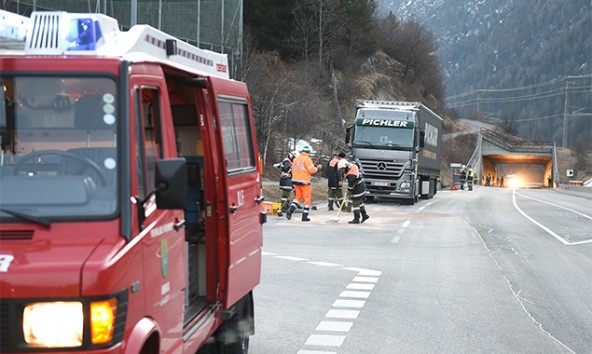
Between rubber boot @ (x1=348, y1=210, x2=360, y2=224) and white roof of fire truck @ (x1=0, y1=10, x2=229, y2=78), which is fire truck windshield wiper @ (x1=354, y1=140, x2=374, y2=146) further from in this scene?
white roof of fire truck @ (x1=0, y1=10, x2=229, y2=78)

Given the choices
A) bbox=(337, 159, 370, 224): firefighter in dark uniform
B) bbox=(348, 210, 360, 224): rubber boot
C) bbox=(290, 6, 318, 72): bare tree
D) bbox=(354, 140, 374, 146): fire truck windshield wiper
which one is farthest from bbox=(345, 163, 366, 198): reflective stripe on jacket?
bbox=(290, 6, 318, 72): bare tree

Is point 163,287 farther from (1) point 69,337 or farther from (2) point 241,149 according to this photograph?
(2) point 241,149

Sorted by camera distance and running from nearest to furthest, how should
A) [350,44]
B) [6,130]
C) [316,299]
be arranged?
[6,130] < [316,299] < [350,44]

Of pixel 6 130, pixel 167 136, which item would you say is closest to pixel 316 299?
pixel 167 136

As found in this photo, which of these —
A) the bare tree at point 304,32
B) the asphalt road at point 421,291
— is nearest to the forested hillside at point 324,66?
the bare tree at point 304,32

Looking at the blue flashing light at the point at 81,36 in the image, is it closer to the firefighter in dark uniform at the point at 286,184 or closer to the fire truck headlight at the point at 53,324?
the fire truck headlight at the point at 53,324

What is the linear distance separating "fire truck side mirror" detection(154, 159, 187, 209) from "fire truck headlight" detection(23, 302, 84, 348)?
2.56 feet

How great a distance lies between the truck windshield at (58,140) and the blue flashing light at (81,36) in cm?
24

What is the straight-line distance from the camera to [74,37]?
4.81 metres

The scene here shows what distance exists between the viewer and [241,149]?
7.43m

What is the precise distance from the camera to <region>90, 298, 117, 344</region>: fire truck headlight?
13.2ft

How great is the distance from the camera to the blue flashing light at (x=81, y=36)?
4793 millimetres

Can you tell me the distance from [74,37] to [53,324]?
1650mm

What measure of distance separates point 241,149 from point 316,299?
361 centimetres
